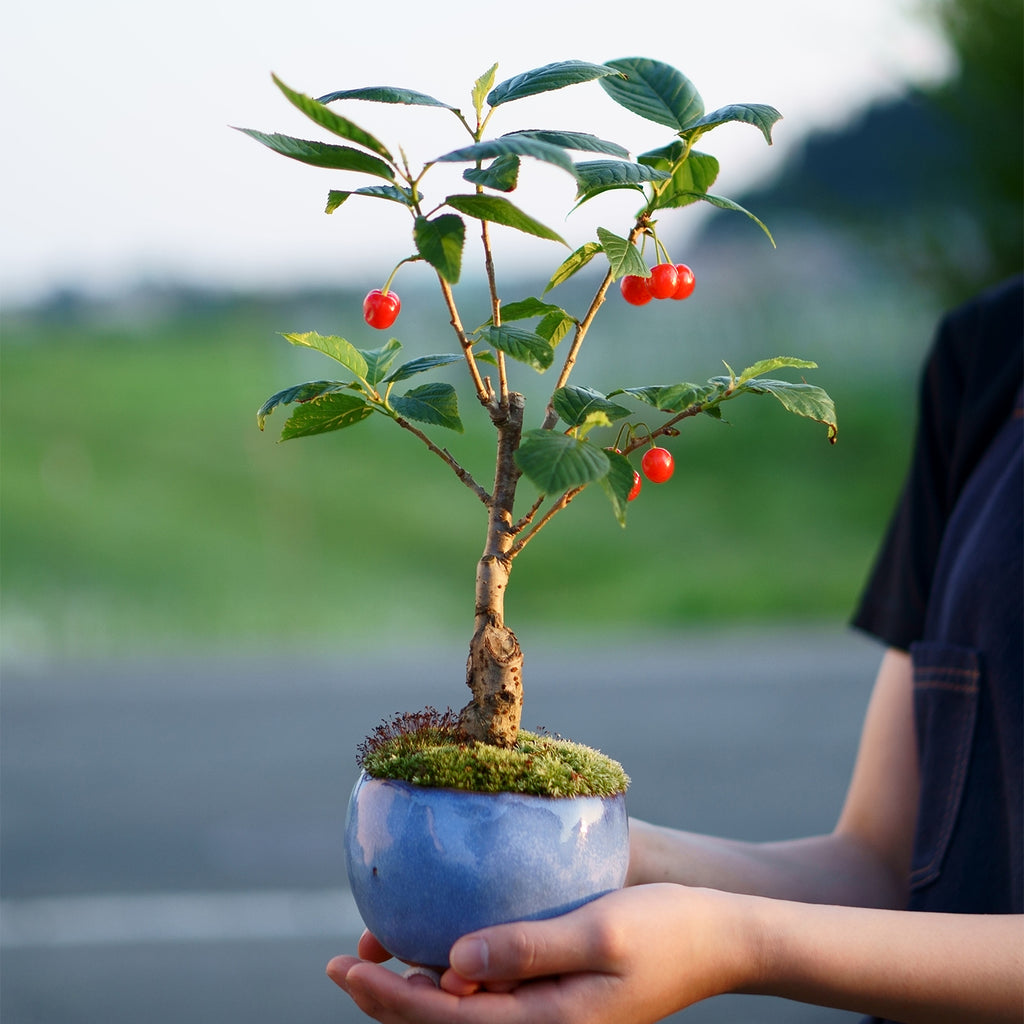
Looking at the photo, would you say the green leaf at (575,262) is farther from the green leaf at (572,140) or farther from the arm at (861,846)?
the arm at (861,846)

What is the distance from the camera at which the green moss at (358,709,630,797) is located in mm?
1076

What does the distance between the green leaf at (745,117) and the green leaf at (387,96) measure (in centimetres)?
24

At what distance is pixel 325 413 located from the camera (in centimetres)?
114

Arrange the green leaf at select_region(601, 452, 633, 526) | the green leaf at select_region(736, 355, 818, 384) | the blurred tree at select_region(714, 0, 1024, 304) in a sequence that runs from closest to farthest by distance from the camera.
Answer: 1. the green leaf at select_region(601, 452, 633, 526)
2. the green leaf at select_region(736, 355, 818, 384)
3. the blurred tree at select_region(714, 0, 1024, 304)

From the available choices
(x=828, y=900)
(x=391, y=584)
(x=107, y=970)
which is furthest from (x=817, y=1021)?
(x=391, y=584)

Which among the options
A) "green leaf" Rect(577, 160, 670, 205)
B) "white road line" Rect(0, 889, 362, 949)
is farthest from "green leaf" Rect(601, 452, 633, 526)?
"white road line" Rect(0, 889, 362, 949)

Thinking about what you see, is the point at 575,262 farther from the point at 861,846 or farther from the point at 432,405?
the point at 861,846

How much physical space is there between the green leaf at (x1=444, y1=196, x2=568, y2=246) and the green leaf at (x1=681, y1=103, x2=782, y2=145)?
22cm

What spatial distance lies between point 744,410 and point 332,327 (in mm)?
5771

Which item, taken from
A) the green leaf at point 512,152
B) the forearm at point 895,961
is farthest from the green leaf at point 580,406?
the forearm at point 895,961

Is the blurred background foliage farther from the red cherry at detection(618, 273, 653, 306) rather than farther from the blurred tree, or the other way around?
the red cherry at detection(618, 273, 653, 306)

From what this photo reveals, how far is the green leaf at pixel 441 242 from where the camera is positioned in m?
0.97

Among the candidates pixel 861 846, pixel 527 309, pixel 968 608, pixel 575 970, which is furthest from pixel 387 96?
pixel 861 846

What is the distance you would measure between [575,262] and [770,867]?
810mm
